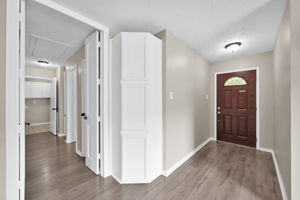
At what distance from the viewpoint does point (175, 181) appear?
1.97 m

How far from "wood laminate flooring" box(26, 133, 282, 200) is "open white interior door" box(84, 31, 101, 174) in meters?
0.29

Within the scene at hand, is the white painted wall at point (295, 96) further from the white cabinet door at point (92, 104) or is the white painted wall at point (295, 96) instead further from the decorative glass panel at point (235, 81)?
the white cabinet door at point (92, 104)

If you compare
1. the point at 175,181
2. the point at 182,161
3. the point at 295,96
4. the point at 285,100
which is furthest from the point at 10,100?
the point at 285,100

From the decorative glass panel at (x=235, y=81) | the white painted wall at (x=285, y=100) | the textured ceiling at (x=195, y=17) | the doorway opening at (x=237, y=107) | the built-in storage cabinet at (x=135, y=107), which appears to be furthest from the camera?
the decorative glass panel at (x=235, y=81)

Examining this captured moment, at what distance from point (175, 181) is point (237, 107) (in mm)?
2807

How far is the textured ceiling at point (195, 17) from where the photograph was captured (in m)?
1.53

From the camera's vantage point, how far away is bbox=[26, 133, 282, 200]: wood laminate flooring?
5.49 ft

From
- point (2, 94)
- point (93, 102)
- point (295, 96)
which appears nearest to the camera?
point (2, 94)

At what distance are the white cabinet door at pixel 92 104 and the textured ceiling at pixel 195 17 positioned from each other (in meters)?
0.51

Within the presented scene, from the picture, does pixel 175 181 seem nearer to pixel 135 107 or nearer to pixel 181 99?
pixel 135 107

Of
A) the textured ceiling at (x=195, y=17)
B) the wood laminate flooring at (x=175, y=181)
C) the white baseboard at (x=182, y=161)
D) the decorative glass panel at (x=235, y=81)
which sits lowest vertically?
the wood laminate flooring at (x=175, y=181)

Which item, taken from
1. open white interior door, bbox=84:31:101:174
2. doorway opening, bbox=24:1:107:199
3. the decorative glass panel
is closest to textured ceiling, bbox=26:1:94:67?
doorway opening, bbox=24:1:107:199

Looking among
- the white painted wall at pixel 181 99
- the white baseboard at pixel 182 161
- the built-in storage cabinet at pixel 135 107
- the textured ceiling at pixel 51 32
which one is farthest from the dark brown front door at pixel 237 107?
the textured ceiling at pixel 51 32

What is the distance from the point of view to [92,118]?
2.21 metres
